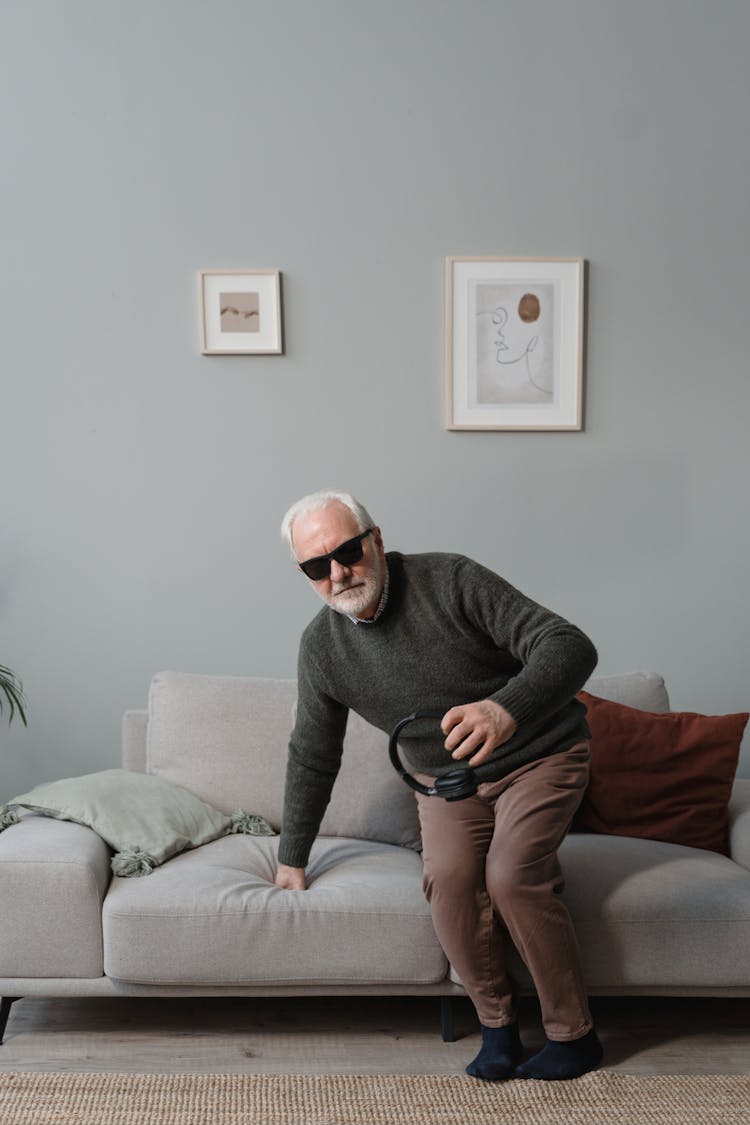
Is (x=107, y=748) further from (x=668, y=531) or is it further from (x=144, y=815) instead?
(x=668, y=531)

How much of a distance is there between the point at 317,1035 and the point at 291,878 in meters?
0.35

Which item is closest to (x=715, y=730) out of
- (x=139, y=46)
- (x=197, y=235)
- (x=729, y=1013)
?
(x=729, y=1013)

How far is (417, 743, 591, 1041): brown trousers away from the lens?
206 centimetres

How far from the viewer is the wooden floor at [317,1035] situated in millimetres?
2189

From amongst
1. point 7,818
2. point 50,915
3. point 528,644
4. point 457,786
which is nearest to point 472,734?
point 457,786

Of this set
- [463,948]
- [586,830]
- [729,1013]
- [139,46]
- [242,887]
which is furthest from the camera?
[139,46]

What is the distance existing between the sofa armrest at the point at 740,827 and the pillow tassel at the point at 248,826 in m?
1.11

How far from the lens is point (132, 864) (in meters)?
2.33

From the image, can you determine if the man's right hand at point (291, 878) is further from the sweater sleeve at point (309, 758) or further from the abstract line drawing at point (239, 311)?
Answer: the abstract line drawing at point (239, 311)

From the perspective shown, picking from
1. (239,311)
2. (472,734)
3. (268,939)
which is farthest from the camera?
(239,311)

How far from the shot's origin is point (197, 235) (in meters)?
3.15

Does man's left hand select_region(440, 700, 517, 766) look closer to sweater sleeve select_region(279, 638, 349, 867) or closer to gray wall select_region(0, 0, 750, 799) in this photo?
sweater sleeve select_region(279, 638, 349, 867)

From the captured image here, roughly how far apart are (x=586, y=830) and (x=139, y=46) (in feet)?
8.23

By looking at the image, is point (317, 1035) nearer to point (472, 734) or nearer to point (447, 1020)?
point (447, 1020)
